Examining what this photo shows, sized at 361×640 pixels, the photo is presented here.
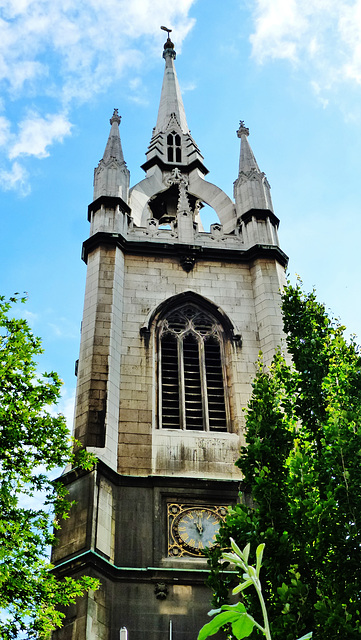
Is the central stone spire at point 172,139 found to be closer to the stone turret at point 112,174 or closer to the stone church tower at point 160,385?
the stone church tower at point 160,385

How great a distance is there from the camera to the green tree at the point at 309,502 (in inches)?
357

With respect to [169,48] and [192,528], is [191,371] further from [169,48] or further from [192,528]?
[169,48]

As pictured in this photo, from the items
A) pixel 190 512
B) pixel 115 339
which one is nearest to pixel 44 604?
pixel 190 512

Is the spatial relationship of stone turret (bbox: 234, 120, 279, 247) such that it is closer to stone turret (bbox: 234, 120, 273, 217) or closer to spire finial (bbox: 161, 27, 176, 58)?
stone turret (bbox: 234, 120, 273, 217)

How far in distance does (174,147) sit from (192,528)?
20.2 meters

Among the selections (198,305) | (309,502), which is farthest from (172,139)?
(309,502)

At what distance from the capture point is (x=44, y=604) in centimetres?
1134

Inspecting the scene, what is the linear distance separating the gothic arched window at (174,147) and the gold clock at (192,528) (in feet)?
61.5

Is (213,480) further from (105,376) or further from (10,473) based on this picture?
(10,473)

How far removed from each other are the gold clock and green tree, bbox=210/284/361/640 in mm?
5549

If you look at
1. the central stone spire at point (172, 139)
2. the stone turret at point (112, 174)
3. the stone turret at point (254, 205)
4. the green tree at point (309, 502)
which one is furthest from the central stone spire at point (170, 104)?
the green tree at point (309, 502)

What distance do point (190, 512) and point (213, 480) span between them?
0.98m

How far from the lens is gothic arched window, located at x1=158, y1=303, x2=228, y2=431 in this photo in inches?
778

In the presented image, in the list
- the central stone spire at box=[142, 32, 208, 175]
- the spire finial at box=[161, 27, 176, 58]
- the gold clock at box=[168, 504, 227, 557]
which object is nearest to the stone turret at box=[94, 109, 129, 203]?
the central stone spire at box=[142, 32, 208, 175]
